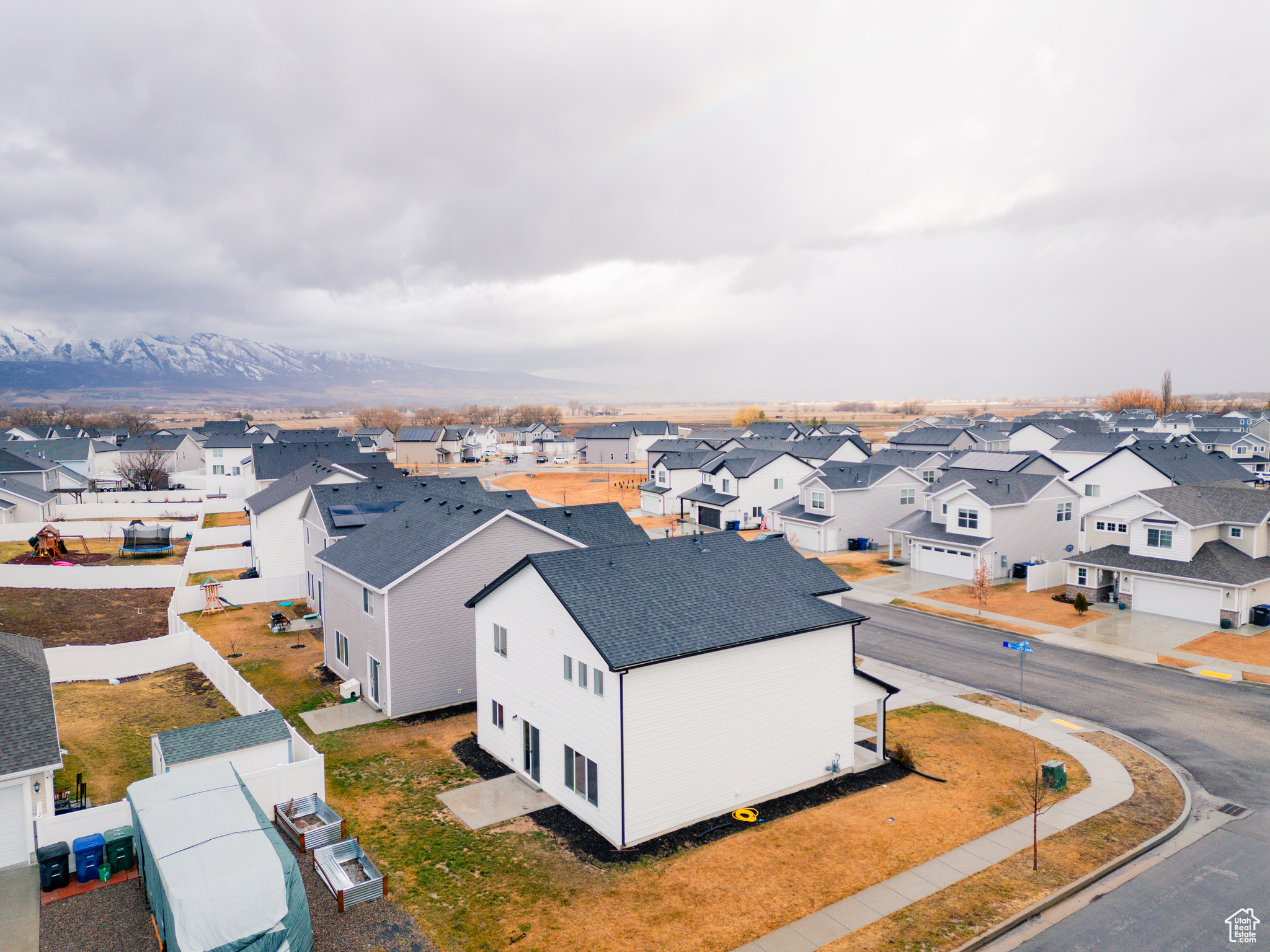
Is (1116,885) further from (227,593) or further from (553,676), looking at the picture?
(227,593)

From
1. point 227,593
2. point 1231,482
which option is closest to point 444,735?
point 227,593

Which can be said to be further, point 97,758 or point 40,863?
point 97,758

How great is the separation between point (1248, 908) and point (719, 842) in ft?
38.2

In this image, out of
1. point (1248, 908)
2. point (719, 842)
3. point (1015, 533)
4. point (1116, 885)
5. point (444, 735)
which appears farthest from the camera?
point (1015, 533)

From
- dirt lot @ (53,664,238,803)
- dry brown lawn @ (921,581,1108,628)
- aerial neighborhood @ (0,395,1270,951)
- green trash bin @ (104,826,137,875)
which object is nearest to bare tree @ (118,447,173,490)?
aerial neighborhood @ (0,395,1270,951)

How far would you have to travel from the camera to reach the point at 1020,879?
17125 millimetres

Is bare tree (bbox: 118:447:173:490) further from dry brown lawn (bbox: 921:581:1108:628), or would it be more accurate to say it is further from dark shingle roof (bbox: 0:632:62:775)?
dry brown lawn (bbox: 921:581:1108:628)

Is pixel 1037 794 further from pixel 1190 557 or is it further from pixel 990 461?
pixel 990 461

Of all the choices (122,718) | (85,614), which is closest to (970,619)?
(122,718)

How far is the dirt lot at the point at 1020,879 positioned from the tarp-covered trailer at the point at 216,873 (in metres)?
10.8

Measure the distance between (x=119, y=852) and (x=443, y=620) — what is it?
13085mm

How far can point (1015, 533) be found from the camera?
51.7 m

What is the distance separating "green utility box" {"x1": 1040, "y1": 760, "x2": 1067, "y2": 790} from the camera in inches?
849

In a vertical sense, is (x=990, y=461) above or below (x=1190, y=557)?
above
